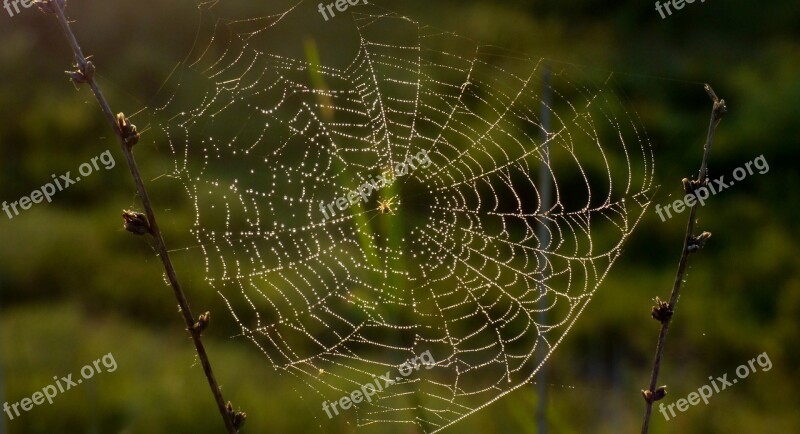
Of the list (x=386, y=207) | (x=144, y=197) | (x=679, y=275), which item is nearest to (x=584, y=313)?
(x=386, y=207)

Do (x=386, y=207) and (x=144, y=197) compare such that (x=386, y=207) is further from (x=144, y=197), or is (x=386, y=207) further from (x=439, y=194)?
(x=439, y=194)

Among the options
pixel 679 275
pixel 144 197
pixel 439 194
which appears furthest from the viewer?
pixel 439 194

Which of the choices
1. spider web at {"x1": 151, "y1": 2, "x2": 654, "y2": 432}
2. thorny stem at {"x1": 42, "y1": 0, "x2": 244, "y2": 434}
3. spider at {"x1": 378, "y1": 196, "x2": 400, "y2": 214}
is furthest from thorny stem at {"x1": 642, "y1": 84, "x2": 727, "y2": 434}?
spider web at {"x1": 151, "y1": 2, "x2": 654, "y2": 432}

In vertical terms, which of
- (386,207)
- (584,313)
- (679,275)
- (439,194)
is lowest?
(584,313)

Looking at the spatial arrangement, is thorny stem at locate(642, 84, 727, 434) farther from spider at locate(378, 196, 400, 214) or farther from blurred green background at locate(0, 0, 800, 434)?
blurred green background at locate(0, 0, 800, 434)

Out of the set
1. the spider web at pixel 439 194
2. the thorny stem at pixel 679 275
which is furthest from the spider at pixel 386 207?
the spider web at pixel 439 194

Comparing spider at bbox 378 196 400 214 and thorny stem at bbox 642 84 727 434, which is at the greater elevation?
spider at bbox 378 196 400 214

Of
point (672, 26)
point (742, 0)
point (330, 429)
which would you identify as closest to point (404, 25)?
point (672, 26)

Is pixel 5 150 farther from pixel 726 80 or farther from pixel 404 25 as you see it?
pixel 726 80

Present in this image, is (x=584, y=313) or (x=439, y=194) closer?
(x=439, y=194)
